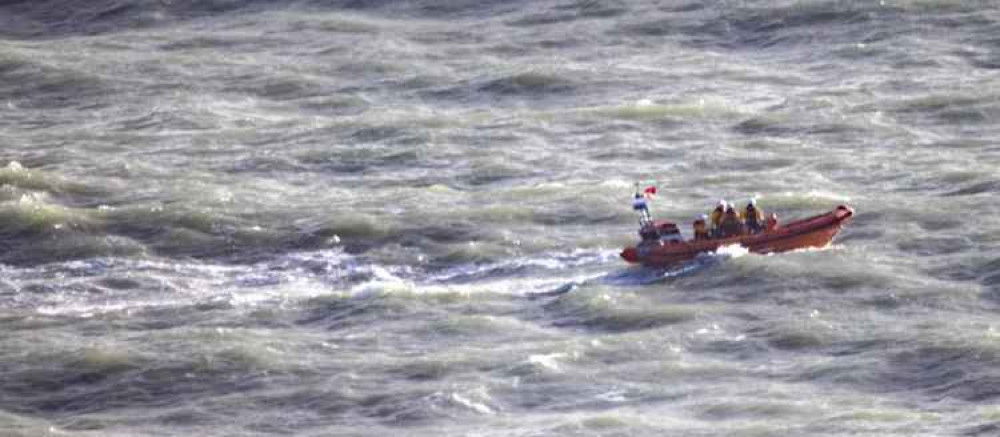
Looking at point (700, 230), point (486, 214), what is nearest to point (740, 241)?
point (700, 230)

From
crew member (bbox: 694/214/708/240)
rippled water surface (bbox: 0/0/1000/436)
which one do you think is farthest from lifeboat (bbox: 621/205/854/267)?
rippled water surface (bbox: 0/0/1000/436)

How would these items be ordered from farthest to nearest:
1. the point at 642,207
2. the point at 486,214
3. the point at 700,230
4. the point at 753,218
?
the point at 486,214, the point at 753,218, the point at 700,230, the point at 642,207

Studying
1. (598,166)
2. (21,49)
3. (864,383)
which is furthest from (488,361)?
(21,49)

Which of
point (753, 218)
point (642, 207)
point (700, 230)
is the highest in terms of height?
point (642, 207)

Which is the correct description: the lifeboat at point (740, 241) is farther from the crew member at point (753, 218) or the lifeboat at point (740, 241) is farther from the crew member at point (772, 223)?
the crew member at point (753, 218)

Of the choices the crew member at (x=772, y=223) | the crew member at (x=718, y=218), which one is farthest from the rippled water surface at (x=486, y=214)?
the crew member at (x=718, y=218)

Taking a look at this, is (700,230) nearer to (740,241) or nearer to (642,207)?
(740,241)
